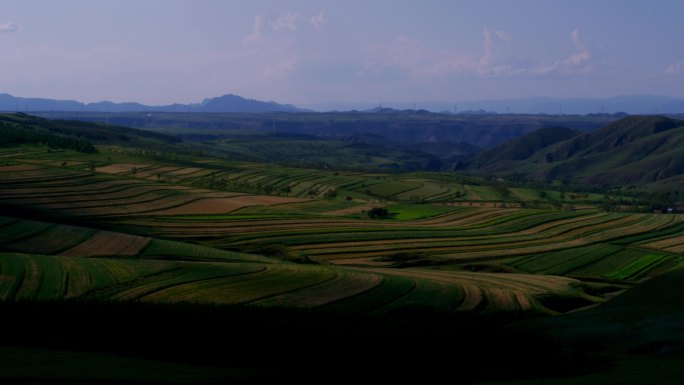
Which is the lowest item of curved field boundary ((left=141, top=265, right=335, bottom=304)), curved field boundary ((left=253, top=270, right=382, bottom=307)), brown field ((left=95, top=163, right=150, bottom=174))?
curved field boundary ((left=253, top=270, right=382, bottom=307))

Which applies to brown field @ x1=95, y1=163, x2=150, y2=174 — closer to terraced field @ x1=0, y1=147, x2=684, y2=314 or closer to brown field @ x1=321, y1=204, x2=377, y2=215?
terraced field @ x1=0, y1=147, x2=684, y2=314

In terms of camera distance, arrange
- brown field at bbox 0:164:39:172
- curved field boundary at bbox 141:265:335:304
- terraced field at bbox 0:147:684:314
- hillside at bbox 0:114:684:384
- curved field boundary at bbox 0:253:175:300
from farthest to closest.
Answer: brown field at bbox 0:164:39:172
terraced field at bbox 0:147:684:314
curved field boundary at bbox 141:265:335:304
curved field boundary at bbox 0:253:175:300
hillside at bbox 0:114:684:384

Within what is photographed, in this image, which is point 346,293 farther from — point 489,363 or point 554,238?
point 554,238

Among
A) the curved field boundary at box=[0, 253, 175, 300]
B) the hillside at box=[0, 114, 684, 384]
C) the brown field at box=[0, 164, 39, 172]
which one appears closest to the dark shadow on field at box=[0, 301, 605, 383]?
the hillside at box=[0, 114, 684, 384]

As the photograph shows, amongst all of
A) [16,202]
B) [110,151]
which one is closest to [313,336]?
[16,202]

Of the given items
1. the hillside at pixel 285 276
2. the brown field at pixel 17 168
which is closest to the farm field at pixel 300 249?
the hillside at pixel 285 276

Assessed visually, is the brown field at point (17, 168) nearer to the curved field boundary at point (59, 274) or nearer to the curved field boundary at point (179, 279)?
the curved field boundary at point (59, 274)

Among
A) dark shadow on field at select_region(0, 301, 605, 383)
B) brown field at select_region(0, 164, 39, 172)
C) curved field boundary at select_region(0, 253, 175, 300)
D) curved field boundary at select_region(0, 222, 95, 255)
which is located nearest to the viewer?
dark shadow on field at select_region(0, 301, 605, 383)

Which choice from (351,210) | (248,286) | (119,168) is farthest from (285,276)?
(119,168)
